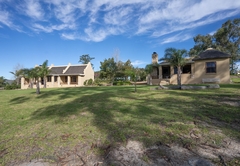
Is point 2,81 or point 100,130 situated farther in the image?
point 2,81

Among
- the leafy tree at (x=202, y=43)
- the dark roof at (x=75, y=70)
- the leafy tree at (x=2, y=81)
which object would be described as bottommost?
the leafy tree at (x=2, y=81)

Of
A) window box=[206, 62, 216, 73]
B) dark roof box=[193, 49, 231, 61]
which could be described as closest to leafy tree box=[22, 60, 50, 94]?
dark roof box=[193, 49, 231, 61]

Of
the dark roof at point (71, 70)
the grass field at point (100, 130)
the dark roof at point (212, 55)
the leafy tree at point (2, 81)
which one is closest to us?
the grass field at point (100, 130)

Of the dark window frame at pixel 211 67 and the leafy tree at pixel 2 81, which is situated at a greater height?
the dark window frame at pixel 211 67

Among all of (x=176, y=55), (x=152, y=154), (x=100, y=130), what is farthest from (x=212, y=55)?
(x=152, y=154)

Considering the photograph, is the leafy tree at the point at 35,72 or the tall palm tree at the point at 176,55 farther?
the leafy tree at the point at 35,72

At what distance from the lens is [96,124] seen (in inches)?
160

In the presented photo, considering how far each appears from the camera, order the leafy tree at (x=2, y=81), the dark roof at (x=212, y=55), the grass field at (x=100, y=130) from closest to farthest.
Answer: the grass field at (x=100, y=130)
the dark roof at (x=212, y=55)
the leafy tree at (x=2, y=81)

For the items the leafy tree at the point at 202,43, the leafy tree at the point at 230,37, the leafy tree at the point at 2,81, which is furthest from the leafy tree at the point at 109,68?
the leafy tree at the point at 2,81

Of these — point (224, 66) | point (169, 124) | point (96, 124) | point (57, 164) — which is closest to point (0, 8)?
point (96, 124)

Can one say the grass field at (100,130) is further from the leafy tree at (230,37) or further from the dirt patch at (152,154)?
the leafy tree at (230,37)

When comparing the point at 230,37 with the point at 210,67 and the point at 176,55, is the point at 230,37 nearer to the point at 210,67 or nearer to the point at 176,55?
the point at 210,67

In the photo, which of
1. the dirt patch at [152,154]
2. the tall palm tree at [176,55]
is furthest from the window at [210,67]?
the dirt patch at [152,154]

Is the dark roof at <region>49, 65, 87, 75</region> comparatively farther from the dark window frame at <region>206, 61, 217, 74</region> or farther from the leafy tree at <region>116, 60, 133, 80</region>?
the dark window frame at <region>206, 61, 217, 74</region>
